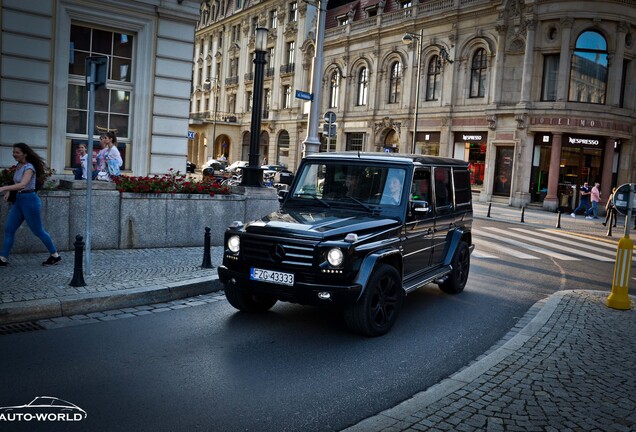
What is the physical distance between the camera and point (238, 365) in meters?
5.35

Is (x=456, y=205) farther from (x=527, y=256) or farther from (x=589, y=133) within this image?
(x=589, y=133)

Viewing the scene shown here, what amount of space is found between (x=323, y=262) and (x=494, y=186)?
31590mm

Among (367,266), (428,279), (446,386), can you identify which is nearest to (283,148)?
(428,279)

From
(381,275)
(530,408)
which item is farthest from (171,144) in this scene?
(530,408)

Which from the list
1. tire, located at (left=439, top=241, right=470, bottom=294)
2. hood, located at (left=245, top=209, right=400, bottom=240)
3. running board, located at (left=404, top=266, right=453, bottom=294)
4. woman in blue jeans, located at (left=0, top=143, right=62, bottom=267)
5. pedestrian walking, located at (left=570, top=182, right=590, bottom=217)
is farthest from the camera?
pedestrian walking, located at (left=570, top=182, right=590, bottom=217)

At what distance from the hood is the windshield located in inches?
11.5

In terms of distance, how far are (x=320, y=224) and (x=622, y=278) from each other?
4922 mm

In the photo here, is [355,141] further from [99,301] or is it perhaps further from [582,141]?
[99,301]

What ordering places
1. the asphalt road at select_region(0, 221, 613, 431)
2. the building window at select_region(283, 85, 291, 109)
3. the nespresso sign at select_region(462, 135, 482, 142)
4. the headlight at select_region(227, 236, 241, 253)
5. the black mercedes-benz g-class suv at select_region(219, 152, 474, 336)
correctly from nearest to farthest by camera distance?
1. the asphalt road at select_region(0, 221, 613, 431)
2. the black mercedes-benz g-class suv at select_region(219, 152, 474, 336)
3. the headlight at select_region(227, 236, 241, 253)
4. the nespresso sign at select_region(462, 135, 482, 142)
5. the building window at select_region(283, 85, 291, 109)

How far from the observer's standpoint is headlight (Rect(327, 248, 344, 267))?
19.5 ft

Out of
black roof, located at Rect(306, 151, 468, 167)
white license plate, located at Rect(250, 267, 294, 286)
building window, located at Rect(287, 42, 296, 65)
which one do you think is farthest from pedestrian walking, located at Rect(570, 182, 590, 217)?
building window, located at Rect(287, 42, 296, 65)

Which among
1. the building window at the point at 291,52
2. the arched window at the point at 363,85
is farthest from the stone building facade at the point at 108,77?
the building window at the point at 291,52

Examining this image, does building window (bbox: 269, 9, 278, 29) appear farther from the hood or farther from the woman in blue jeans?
the hood

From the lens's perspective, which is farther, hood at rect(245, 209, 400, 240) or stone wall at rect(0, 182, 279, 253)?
stone wall at rect(0, 182, 279, 253)
